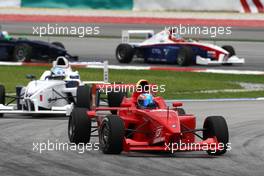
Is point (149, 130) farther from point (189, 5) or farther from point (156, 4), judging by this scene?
point (156, 4)

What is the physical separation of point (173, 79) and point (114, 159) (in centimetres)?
1504

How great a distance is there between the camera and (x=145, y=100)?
1675 centimetres

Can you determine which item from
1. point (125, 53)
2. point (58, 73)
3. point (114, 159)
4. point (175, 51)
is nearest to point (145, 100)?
point (114, 159)

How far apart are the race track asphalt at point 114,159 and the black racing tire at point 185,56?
15.0 metres

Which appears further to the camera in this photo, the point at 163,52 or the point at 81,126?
the point at 163,52

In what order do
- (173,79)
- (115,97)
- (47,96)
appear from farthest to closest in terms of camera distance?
(173,79)
(47,96)
(115,97)

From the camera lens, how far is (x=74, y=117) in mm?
16609

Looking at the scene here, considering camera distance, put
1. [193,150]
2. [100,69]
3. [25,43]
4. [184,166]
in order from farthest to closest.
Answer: [25,43], [100,69], [193,150], [184,166]

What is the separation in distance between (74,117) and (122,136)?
1.33 meters

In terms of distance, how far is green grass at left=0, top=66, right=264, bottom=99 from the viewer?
2630 centimetres

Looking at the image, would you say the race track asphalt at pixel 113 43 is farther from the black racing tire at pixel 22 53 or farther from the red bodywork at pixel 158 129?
the red bodywork at pixel 158 129

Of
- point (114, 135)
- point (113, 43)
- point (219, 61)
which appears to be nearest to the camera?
point (114, 135)

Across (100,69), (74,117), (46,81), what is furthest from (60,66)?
(100,69)

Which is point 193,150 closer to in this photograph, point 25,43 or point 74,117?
point 74,117
